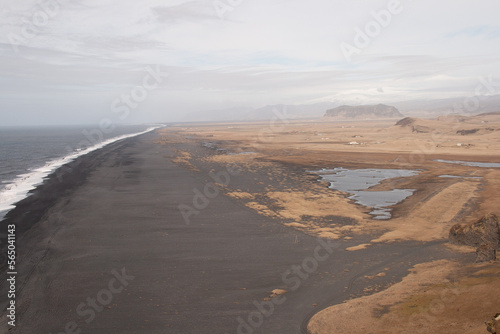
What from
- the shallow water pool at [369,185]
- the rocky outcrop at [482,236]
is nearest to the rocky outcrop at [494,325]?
the rocky outcrop at [482,236]

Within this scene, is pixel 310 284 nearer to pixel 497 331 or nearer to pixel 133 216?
pixel 497 331

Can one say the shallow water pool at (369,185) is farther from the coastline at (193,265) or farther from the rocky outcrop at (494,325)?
the rocky outcrop at (494,325)

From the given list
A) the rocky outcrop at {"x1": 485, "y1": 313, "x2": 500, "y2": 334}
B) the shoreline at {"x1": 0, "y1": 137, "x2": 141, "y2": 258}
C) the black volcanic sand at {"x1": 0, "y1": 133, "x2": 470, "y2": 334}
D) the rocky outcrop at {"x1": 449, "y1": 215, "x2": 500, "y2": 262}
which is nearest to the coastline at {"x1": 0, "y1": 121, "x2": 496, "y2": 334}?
the black volcanic sand at {"x1": 0, "y1": 133, "x2": 470, "y2": 334}

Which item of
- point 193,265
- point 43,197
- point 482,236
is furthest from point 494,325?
point 43,197

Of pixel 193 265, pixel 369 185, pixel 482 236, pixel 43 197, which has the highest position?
pixel 43 197

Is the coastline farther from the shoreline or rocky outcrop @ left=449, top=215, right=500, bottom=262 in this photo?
rocky outcrop @ left=449, top=215, right=500, bottom=262

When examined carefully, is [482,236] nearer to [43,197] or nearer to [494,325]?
[494,325]
